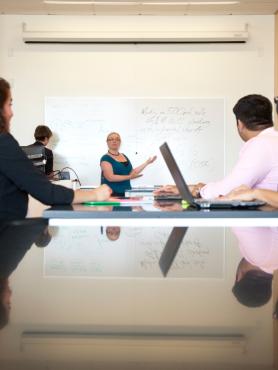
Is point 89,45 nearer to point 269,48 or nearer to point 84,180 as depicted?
point 84,180

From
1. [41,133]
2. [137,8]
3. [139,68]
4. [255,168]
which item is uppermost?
[137,8]

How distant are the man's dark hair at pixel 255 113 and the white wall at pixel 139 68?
3.35 meters

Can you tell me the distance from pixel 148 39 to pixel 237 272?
212 inches

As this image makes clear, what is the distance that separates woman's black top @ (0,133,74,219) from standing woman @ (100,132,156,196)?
2.61 metres

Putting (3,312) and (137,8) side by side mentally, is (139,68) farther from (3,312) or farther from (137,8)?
(3,312)

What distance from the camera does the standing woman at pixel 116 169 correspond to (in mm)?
4828

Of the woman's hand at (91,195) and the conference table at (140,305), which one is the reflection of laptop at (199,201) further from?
the conference table at (140,305)

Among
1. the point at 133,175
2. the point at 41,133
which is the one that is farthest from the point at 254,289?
the point at 41,133

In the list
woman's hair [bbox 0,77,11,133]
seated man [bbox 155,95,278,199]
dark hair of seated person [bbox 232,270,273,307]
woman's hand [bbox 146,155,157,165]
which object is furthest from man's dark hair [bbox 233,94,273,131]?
woman's hand [bbox 146,155,157,165]

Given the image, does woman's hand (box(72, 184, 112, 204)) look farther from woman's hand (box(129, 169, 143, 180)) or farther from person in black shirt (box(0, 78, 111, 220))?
woman's hand (box(129, 169, 143, 180))

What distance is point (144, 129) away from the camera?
5.77 meters

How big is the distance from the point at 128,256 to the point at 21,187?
4.20 ft

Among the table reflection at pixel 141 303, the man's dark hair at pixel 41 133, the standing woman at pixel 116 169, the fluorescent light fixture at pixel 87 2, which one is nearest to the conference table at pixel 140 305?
the table reflection at pixel 141 303

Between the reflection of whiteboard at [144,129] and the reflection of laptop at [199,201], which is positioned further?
the reflection of whiteboard at [144,129]
